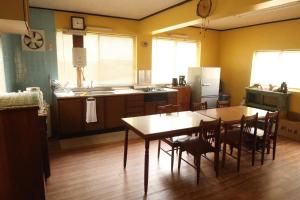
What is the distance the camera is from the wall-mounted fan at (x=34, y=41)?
12.7 feet

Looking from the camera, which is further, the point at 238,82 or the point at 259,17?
the point at 238,82

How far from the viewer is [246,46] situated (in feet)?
18.5

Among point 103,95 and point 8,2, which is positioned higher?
point 8,2

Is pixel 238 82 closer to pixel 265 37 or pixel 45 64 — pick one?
pixel 265 37

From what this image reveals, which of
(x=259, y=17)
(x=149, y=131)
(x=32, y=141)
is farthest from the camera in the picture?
(x=259, y=17)

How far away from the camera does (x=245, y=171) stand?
2.93 meters

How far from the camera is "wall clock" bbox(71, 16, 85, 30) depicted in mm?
4238

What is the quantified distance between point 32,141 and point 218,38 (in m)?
5.86

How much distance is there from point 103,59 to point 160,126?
9.02ft

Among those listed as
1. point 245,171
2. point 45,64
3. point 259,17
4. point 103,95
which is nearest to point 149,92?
point 103,95

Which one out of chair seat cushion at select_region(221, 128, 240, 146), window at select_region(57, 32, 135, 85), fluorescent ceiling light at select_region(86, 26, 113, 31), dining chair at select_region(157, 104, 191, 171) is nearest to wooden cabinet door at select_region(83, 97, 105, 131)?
window at select_region(57, 32, 135, 85)

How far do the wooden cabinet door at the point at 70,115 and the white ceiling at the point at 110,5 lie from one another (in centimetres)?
171

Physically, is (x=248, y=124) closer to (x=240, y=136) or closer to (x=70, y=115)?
(x=240, y=136)

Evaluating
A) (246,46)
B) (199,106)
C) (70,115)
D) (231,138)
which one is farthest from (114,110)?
(246,46)
